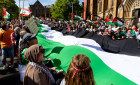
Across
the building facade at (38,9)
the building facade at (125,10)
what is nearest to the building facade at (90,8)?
the building facade at (125,10)

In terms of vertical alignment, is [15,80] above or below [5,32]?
below

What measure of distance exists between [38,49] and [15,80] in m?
3.27

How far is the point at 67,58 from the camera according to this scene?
11.2 feet

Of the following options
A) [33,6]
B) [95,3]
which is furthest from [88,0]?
[33,6]

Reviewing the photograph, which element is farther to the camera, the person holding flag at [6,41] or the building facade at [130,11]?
the building facade at [130,11]

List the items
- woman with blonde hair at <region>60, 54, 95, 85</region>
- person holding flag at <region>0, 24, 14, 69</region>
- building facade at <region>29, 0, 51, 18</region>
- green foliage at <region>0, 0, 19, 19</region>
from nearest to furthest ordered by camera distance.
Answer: woman with blonde hair at <region>60, 54, 95, 85</region> < person holding flag at <region>0, 24, 14, 69</region> < green foliage at <region>0, 0, 19, 19</region> < building facade at <region>29, 0, 51, 18</region>

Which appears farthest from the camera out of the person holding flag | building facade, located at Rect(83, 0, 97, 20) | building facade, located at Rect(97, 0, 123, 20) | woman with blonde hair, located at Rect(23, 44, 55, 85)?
building facade, located at Rect(83, 0, 97, 20)

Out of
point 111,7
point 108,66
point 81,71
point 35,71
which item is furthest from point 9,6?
point 81,71

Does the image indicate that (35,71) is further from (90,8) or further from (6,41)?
(90,8)

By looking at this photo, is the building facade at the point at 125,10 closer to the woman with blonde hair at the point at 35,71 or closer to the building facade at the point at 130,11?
the building facade at the point at 130,11

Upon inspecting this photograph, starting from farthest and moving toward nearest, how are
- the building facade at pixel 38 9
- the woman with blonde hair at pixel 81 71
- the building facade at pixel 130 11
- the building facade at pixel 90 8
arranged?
1. the building facade at pixel 38 9
2. the building facade at pixel 90 8
3. the building facade at pixel 130 11
4. the woman with blonde hair at pixel 81 71

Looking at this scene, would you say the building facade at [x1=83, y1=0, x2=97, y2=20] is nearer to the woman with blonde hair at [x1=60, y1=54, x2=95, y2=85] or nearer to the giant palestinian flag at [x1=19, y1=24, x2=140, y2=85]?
the giant palestinian flag at [x1=19, y1=24, x2=140, y2=85]

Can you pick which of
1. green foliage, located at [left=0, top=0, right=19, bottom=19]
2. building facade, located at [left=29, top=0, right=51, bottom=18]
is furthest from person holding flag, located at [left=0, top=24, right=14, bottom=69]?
building facade, located at [left=29, top=0, right=51, bottom=18]

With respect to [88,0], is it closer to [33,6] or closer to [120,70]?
[120,70]
